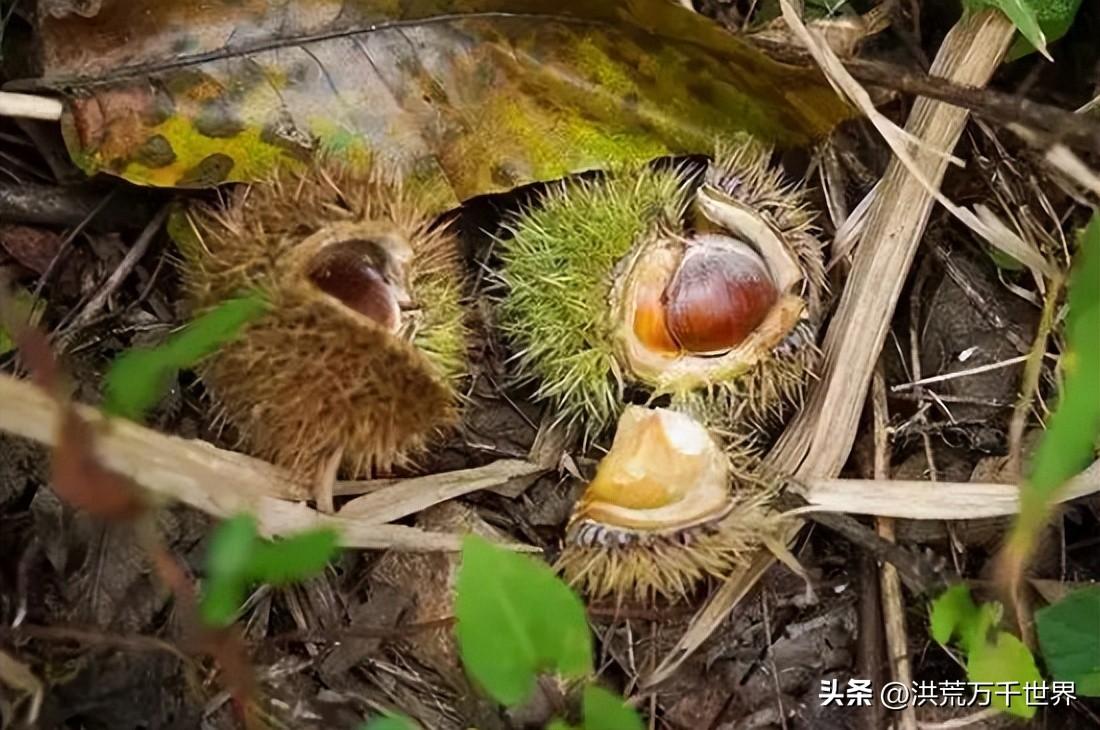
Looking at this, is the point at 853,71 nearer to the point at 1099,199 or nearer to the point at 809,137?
the point at 809,137

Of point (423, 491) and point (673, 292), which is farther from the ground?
point (673, 292)

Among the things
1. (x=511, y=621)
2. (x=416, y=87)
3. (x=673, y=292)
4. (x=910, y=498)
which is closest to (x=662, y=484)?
(x=673, y=292)

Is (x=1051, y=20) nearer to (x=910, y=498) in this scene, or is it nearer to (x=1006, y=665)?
(x=910, y=498)

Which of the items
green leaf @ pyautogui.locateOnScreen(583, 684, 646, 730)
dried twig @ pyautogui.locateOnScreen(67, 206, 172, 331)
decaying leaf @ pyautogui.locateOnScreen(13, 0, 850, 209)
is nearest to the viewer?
green leaf @ pyautogui.locateOnScreen(583, 684, 646, 730)

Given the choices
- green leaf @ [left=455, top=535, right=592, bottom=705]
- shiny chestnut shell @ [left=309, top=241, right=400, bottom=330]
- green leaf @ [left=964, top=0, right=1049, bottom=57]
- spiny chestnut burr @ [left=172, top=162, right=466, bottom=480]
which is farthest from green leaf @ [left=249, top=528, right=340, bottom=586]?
green leaf @ [left=964, top=0, right=1049, bottom=57]

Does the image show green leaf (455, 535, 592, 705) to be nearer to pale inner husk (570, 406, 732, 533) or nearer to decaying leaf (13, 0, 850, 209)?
pale inner husk (570, 406, 732, 533)
